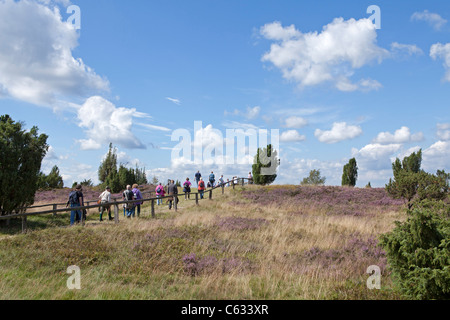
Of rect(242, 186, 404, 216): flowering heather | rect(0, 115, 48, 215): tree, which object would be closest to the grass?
rect(0, 115, 48, 215): tree

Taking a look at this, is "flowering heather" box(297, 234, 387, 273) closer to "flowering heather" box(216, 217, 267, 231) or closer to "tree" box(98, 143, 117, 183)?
"flowering heather" box(216, 217, 267, 231)

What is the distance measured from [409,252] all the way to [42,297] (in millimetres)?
6920

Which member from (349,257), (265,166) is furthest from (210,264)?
(265,166)

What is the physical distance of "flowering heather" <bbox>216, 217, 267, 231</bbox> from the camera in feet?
43.7

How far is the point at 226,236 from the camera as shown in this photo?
38.3 feet

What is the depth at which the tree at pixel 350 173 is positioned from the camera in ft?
138

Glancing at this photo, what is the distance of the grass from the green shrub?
0.49 meters

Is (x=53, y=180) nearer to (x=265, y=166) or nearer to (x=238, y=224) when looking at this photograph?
(x=265, y=166)

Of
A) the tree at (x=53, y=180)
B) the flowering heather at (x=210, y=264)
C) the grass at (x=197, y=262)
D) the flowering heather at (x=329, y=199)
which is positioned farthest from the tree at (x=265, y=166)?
the flowering heather at (x=210, y=264)

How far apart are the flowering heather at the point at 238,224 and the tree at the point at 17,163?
435 inches

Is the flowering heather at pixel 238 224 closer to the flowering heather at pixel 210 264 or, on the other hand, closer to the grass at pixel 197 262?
the grass at pixel 197 262

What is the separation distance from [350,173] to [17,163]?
36.7 meters

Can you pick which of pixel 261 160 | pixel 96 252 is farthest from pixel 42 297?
pixel 261 160
